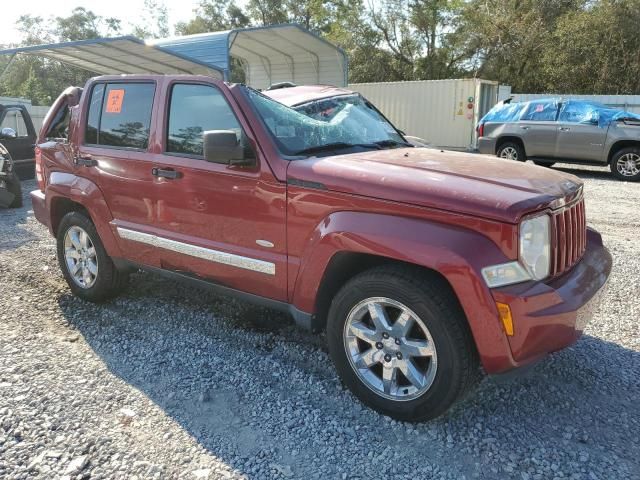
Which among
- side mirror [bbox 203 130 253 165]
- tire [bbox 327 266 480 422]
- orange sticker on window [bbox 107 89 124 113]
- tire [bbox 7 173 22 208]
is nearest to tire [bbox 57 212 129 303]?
orange sticker on window [bbox 107 89 124 113]

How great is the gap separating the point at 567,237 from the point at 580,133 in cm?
1034

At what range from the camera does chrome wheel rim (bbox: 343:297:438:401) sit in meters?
2.79

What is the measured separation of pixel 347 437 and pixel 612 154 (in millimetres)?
11245

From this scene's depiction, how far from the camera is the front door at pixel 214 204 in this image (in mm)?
3279

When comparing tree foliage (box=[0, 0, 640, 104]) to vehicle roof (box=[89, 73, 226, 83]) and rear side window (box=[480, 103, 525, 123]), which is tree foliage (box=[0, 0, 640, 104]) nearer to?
rear side window (box=[480, 103, 525, 123])

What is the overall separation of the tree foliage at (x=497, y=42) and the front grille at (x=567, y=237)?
77.3 feet

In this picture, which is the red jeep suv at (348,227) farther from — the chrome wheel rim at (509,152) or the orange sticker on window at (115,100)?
the chrome wheel rim at (509,152)

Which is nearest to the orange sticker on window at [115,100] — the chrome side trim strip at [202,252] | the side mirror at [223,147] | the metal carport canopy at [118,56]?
the chrome side trim strip at [202,252]

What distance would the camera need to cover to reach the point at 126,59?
1644cm

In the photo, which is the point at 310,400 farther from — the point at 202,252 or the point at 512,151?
the point at 512,151

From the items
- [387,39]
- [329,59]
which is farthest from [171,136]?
[387,39]

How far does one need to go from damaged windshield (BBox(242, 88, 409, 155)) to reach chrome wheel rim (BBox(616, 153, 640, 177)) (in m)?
9.24

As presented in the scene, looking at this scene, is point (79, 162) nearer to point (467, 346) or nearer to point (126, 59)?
point (467, 346)

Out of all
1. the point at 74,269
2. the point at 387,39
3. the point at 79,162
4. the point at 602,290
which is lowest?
the point at 74,269
